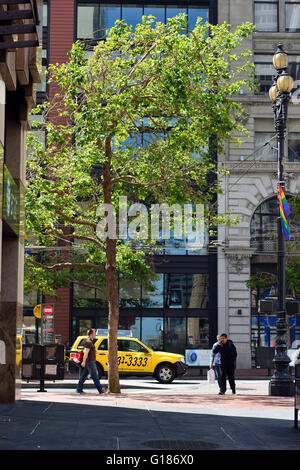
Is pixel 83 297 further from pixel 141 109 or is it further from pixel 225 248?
pixel 141 109

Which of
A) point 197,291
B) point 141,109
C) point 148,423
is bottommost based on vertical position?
point 148,423

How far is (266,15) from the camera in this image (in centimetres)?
3828

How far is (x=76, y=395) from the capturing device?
1942 centimetres

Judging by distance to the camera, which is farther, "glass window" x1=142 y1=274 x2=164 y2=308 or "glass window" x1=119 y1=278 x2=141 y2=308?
"glass window" x1=142 y1=274 x2=164 y2=308

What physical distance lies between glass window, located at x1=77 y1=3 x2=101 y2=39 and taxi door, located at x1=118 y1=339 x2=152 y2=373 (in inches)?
738

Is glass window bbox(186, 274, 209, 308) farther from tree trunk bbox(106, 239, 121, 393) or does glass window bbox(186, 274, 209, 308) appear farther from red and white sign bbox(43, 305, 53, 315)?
tree trunk bbox(106, 239, 121, 393)

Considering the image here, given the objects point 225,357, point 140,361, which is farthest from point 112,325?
point 140,361

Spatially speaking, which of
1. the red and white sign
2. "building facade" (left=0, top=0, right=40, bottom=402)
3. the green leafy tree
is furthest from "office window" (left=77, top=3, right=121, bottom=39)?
"building facade" (left=0, top=0, right=40, bottom=402)

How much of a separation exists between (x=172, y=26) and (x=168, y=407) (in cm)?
937

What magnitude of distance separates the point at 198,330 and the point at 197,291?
1.96 m

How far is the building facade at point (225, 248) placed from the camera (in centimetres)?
3669

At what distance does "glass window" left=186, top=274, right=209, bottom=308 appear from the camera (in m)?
37.2

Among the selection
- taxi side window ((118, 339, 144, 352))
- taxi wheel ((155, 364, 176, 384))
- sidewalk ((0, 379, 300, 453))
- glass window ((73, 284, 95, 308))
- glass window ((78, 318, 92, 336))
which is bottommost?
taxi wheel ((155, 364, 176, 384))
